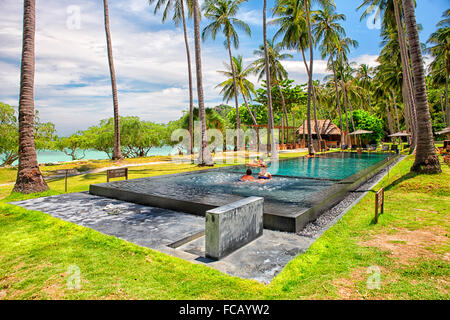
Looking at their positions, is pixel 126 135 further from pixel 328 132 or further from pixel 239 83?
pixel 328 132

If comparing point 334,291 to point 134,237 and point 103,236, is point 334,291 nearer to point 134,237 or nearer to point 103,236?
point 134,237

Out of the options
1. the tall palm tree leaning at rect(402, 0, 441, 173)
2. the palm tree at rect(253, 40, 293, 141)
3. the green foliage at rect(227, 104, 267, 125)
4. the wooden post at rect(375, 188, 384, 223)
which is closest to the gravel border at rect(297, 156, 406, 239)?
the wooden post at rect(375, 188, 384, 223)

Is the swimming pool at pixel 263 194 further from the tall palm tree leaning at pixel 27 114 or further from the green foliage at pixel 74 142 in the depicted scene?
the green foliage at pixel 74 142

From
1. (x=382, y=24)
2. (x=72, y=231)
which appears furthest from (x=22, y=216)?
(x=382, y=24)

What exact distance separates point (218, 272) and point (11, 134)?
2396 cm

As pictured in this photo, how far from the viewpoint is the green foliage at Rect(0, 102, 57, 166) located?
20484mm

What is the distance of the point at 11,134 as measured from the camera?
67.9 feet

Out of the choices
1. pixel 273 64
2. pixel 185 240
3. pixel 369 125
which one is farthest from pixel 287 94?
pixel 185 240

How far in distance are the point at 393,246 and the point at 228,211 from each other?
283 cm

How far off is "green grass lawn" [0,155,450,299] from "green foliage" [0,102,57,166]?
18990 millimetres

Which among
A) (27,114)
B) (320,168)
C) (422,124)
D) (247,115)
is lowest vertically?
(320,168)

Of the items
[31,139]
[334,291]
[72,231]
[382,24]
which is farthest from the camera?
[382,24]

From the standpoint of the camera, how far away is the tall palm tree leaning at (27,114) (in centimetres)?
926
